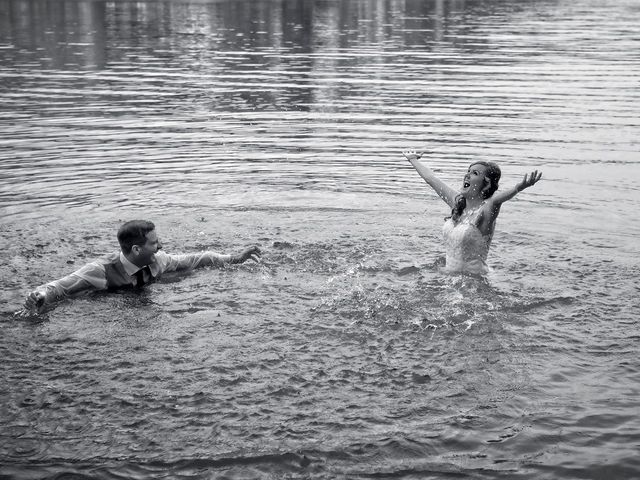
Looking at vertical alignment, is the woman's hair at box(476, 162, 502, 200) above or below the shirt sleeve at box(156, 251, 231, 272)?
above

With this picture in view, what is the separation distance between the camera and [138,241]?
9289mm

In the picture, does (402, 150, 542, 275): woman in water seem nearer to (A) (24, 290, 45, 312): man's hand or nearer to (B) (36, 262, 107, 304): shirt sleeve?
(B) (36, 262, 107, 304): shirt sleeve

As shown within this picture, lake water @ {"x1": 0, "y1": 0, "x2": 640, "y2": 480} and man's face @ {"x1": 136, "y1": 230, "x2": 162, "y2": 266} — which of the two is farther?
man's face @ {"x1": 136, "y1": 230, "x2": 162, "y2": 266}

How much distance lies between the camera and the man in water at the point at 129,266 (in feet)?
29.7

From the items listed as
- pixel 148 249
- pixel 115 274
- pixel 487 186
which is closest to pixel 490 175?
pixel 487 186

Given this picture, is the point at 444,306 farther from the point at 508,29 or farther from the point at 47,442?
the point at 508,29

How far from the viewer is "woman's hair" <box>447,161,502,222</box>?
9.99 m

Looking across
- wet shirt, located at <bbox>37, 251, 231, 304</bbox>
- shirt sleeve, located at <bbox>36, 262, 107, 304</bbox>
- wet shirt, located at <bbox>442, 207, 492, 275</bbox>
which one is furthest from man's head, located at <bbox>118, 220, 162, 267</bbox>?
wet shirt, located at <bbox>442, 207, 492, 275</bbox>

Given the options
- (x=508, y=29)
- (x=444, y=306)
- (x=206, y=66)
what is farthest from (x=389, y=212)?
(x=508, y=29)

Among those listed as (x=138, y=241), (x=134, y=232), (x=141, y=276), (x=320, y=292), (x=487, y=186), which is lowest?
(x=320, y=292)

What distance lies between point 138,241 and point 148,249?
0.20m

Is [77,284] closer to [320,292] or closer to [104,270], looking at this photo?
[104,270]

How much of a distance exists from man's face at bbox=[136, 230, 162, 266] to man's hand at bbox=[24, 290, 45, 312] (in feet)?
3.97

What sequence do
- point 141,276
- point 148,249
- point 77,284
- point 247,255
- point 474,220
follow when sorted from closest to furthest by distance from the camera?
point 77,284 → point 148,249 → point 141,276 → point 474,220 → point 247,255
